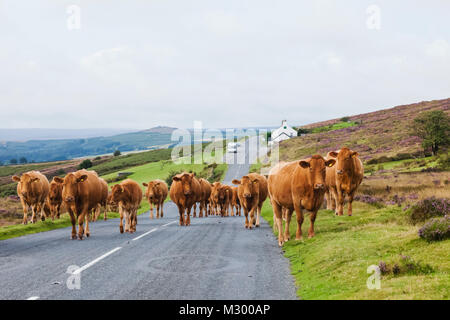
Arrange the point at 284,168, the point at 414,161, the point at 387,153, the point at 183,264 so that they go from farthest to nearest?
1. the point at 387,153
2. the point at 414,161
3. the point at 284,168
4. the point at 183,264

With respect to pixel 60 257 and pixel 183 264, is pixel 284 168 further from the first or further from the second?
pixel 60 257

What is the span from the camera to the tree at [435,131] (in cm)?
4819

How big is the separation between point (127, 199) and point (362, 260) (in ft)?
41.4

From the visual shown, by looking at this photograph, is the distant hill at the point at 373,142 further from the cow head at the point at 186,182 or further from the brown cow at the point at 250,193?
the brown cow at the point at 250,193

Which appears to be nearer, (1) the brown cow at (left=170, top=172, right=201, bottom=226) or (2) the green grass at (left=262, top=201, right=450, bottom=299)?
(2) the green grass at (left=262, top=201, right=450, bottom=299)

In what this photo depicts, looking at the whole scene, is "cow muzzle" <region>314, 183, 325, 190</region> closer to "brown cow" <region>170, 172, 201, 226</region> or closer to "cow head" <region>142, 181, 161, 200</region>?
"brown cow" <region>170, 172, 201, 226</region>

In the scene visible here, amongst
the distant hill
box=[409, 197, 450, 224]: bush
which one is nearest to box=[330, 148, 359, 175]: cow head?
box=[409, 197, 450, 224]: bush

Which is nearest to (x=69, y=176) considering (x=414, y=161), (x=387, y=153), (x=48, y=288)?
(x=48, y=288)

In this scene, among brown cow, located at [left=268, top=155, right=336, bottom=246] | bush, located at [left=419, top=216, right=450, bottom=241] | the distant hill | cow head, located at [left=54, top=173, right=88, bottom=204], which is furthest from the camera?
the distant hill

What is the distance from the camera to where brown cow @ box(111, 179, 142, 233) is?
67.6 ft

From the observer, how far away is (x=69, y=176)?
18469 mm

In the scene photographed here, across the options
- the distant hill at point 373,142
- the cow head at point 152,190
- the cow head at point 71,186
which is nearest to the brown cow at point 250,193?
the cow head at point 71,186

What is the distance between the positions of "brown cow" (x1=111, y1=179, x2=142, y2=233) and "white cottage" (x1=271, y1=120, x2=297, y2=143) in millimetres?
100464
